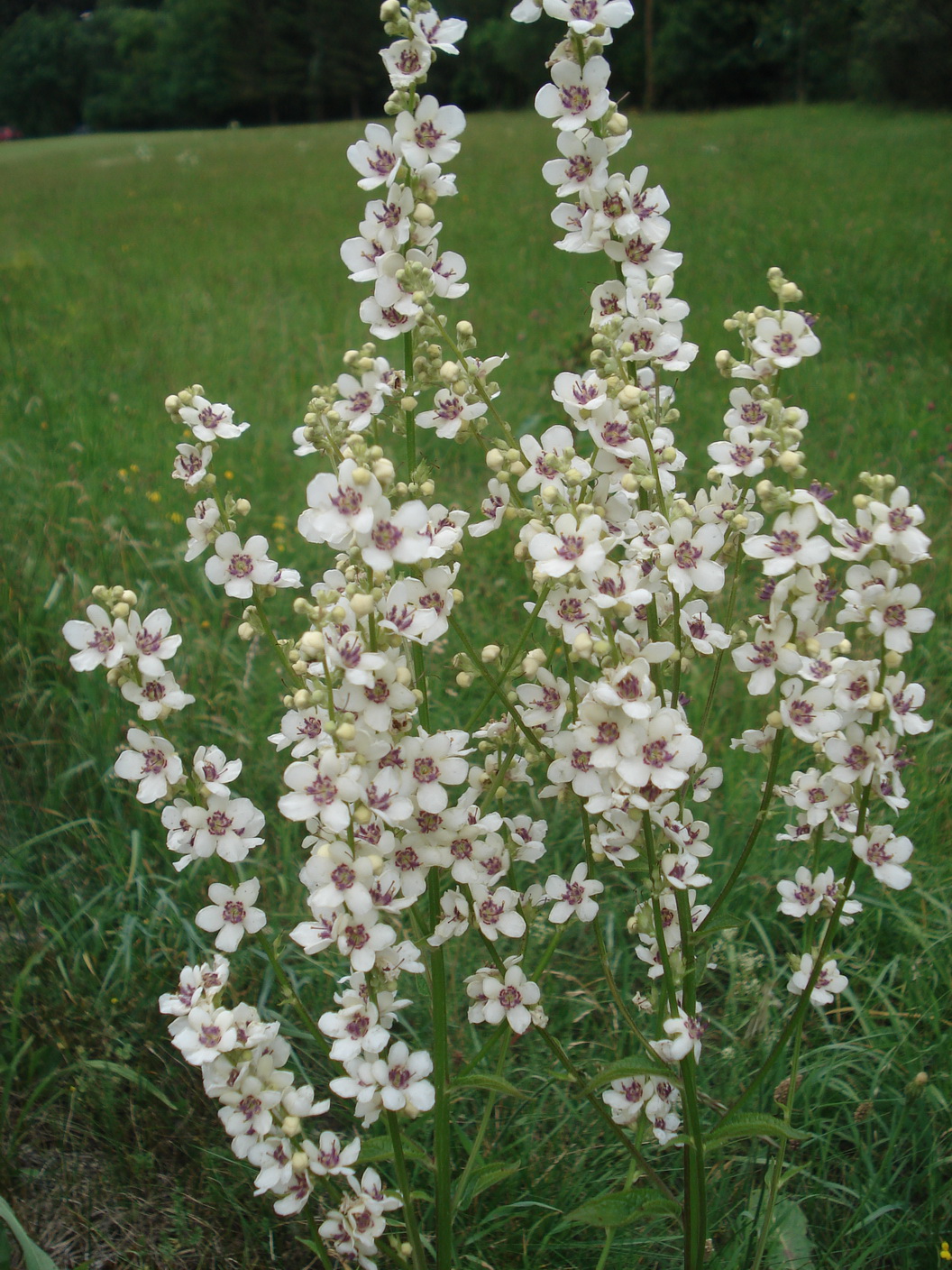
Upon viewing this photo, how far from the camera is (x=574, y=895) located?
1.63 metres

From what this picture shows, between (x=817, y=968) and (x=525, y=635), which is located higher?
(x=525, y=635)

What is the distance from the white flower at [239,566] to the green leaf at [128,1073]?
1241 millimetres

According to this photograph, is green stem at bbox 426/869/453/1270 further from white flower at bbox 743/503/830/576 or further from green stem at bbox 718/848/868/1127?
white flower at bbox 743/503/830/576

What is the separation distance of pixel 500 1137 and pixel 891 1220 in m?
0.79

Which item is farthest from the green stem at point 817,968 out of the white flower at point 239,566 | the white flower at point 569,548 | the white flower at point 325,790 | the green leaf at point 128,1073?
the green leaf at point 128,1073

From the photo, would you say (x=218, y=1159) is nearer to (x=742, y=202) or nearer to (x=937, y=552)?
(x=937, y=552)

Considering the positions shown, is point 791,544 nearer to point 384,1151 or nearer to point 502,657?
point 502,657

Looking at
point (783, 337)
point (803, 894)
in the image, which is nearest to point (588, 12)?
point (783, 337)

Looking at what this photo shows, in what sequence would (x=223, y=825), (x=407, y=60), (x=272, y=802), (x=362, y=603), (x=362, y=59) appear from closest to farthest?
(x=362, y=603)
(x=407, y=60)
(x=223, y=825)
(x=272, y=802)
(x=362, y=59)

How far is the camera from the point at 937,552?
11.9 feet

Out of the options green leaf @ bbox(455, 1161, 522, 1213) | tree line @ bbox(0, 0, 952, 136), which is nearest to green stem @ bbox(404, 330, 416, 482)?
green leaf @ bbox(455, 1161, 522, 1213)

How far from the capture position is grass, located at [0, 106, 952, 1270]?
1979mm

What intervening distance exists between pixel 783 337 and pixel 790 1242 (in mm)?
1705

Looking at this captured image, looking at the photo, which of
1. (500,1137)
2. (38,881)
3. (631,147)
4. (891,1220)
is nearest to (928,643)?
(891,1220)
